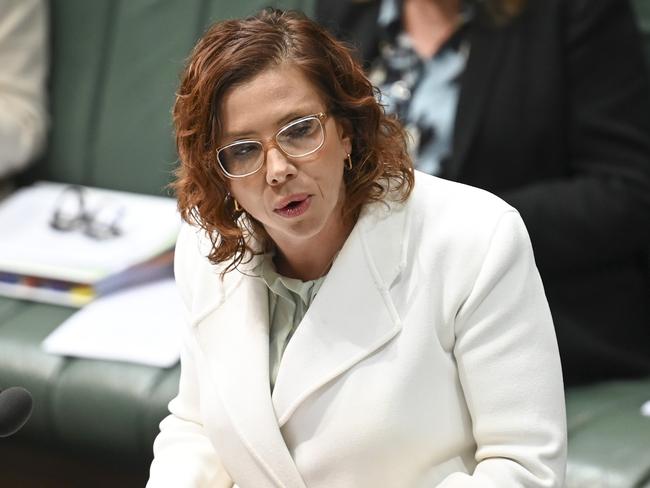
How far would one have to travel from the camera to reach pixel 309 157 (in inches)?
55.1

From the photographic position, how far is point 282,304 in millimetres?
1607

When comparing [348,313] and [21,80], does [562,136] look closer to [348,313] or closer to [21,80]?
[348,313]

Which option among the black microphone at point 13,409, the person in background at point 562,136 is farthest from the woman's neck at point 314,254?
A: the person in background at point 562,136

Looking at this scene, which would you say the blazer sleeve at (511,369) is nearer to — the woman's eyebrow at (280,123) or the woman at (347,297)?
the woman at (347,297)

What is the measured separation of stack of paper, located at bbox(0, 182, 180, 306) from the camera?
2.52 m

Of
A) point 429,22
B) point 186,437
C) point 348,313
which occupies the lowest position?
point 186,437

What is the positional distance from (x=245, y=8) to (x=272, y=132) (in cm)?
147

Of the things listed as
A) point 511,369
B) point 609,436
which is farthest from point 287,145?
point 609,436

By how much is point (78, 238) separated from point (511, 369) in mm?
1490

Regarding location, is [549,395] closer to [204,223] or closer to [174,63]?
[204,223]

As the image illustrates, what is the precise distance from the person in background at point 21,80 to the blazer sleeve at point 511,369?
5.84 ft

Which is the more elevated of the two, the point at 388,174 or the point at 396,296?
the point at 388,174

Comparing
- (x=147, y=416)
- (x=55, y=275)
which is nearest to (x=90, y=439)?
(x=147, y=416)

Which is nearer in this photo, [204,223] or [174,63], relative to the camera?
[204,223]
